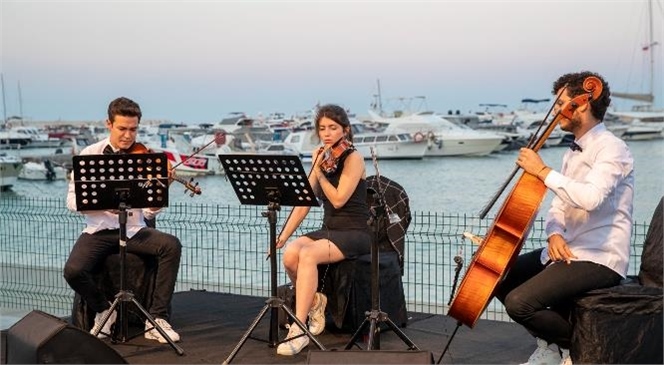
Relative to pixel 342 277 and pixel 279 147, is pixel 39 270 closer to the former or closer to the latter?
pixel 342 277

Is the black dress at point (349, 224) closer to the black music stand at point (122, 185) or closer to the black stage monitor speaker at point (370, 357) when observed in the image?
the black music stand at point (122, 185)

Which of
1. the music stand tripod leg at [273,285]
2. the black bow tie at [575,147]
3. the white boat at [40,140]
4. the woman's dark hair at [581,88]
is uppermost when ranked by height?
the woman's dark hair at [581,88]

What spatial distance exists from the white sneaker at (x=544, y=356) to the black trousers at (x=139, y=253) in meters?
2.12

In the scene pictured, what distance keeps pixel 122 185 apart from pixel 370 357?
195cm

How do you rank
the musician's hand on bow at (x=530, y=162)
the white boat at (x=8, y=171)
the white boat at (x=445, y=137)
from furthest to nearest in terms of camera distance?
the white boat at (x=445, y=137) → the white boat at (x=8, y=171) → the musician's hand on bow at (x=530, y=162)

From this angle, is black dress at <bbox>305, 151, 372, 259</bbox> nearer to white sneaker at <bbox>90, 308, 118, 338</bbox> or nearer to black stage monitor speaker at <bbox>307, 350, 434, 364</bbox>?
white sneaker at <bbox>90, 308, 118, 338</bbox>

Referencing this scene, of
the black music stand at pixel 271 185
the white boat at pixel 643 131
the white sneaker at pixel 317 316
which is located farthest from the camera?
the white boat at pixel 643 131

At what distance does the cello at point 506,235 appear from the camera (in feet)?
14.7

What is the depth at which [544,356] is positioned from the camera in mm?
4984

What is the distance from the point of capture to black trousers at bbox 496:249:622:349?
14.9 feet

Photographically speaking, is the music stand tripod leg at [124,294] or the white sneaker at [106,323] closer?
the music stand tripod leg at [124,294]

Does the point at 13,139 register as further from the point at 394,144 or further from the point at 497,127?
the point at 497,127

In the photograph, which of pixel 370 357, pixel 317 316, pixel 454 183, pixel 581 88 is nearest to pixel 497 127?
pixel 454 183

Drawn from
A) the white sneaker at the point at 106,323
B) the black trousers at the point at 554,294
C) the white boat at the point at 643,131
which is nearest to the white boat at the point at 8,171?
the white sneaker at the point at 106,323
